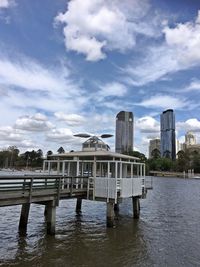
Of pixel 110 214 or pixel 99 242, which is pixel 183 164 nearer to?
pixel 110 214

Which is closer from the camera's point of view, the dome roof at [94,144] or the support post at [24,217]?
the support post at [24,217]

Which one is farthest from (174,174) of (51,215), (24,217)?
(51,215)

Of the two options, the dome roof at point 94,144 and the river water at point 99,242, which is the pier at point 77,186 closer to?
the river water at point 99,242

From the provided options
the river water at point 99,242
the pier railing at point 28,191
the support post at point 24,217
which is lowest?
the river water at point 99,242

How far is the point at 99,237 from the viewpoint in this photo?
1631cm

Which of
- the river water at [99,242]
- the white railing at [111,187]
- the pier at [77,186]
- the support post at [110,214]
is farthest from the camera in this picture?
the support post at [110,214]

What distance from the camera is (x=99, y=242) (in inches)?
603

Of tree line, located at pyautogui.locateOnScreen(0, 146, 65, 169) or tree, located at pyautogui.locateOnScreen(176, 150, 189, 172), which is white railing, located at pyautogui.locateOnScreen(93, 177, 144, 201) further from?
tree line, located at pyautogui.locateOnScreen(0, 146, 65, 169)

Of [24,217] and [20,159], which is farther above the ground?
[20,159]

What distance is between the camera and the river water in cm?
1275

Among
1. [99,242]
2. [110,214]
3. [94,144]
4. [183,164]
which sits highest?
[183,164]

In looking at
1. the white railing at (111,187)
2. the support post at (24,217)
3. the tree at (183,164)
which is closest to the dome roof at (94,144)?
the white railing at (111,187)

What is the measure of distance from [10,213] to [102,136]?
10264mm

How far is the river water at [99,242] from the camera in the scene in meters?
12.8
